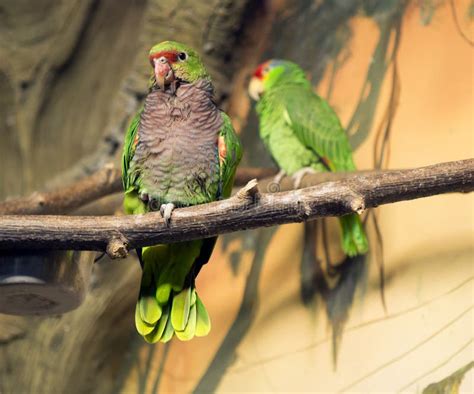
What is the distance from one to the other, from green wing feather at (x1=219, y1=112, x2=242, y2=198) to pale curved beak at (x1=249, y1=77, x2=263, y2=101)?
0.80 metres

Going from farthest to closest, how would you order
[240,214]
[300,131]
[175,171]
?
[300,131]
[175,171]
[240,214]

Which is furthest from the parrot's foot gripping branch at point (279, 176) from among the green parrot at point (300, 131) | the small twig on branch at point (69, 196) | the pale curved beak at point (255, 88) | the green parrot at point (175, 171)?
the green parrot at point (175, 171)

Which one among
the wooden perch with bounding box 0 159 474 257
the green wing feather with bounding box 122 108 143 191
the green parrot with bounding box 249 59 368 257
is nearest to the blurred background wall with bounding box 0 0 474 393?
the green parrot with bounding box 249 59 368 257

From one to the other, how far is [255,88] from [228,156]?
0.90 meters

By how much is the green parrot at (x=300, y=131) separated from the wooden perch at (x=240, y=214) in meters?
0.60

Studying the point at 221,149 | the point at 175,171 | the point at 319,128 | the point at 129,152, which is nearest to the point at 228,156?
the point at 221,149

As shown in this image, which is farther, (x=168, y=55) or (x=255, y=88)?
(x=255, y=88)

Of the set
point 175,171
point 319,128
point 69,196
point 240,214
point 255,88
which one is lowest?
point 240,214

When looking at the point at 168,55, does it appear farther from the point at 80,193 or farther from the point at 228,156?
the point at 80,193

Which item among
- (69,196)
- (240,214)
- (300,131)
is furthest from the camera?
(300,131)

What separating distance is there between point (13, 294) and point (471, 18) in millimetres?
1453

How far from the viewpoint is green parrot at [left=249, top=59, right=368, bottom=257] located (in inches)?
84.0

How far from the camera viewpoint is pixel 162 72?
167 centimetres

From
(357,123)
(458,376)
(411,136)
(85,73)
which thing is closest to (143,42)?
(85,73)
